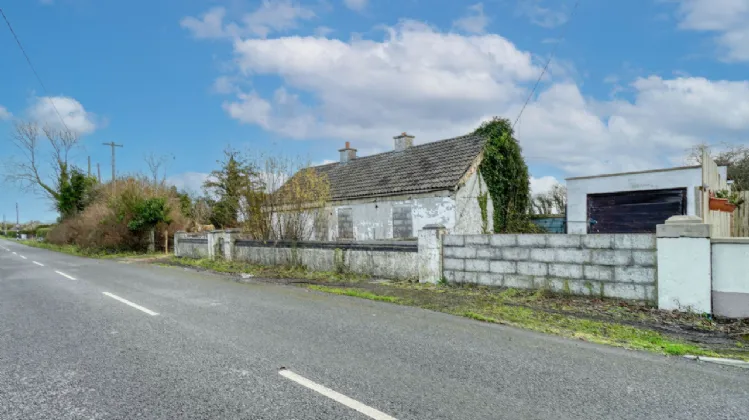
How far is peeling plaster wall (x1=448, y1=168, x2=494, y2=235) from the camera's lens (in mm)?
17219

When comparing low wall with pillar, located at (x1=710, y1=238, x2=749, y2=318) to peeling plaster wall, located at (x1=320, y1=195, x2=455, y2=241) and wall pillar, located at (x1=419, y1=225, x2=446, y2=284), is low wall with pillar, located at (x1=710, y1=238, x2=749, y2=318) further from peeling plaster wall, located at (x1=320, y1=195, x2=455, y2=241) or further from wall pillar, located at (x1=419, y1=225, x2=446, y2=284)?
peeling plaster wall, located at (x1=320, y1=195, x2=455, y2=241)

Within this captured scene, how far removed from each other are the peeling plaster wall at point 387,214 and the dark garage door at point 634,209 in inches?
224

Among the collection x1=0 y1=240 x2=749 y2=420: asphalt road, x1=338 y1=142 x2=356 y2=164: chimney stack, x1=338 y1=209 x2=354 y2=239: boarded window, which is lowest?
x1=0 y1=240 x2=749 y2=420: asphalt road

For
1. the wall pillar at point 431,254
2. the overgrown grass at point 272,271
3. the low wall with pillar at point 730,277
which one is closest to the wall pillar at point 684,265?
the low wall with pillar at point 730,277

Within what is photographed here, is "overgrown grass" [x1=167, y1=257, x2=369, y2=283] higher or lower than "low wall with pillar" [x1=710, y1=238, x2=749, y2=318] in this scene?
lower

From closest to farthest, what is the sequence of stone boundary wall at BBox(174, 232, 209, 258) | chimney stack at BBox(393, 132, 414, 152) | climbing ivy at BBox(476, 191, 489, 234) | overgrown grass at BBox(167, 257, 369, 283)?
overgrown grass at BBox(167, 257, 369, 283) → climbing ivy at BBox(476, 191, 489, 234) → stone boundary wall at BBox(174, 232, 209, 258) → chimney stack at BBox(393, 132, 414, 152)

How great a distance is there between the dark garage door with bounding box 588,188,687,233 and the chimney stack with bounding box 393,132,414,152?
375 inches

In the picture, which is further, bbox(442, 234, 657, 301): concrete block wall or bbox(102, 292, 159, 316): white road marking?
bbox(442, 234, 657, 301): concrete block wall

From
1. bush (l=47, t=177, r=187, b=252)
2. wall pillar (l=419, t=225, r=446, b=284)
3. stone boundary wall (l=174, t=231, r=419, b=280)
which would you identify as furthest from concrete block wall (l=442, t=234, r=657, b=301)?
bush (l=47, t=177, r=187, b=252)

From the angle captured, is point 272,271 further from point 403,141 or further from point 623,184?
point 623,184

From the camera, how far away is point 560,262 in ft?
29.9

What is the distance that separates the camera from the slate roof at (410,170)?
1800 centimetres

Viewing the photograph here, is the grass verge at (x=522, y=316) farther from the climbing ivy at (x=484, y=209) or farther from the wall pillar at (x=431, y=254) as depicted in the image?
the climbing ivy at (x=484, y=209)

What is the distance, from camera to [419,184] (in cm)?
1831
